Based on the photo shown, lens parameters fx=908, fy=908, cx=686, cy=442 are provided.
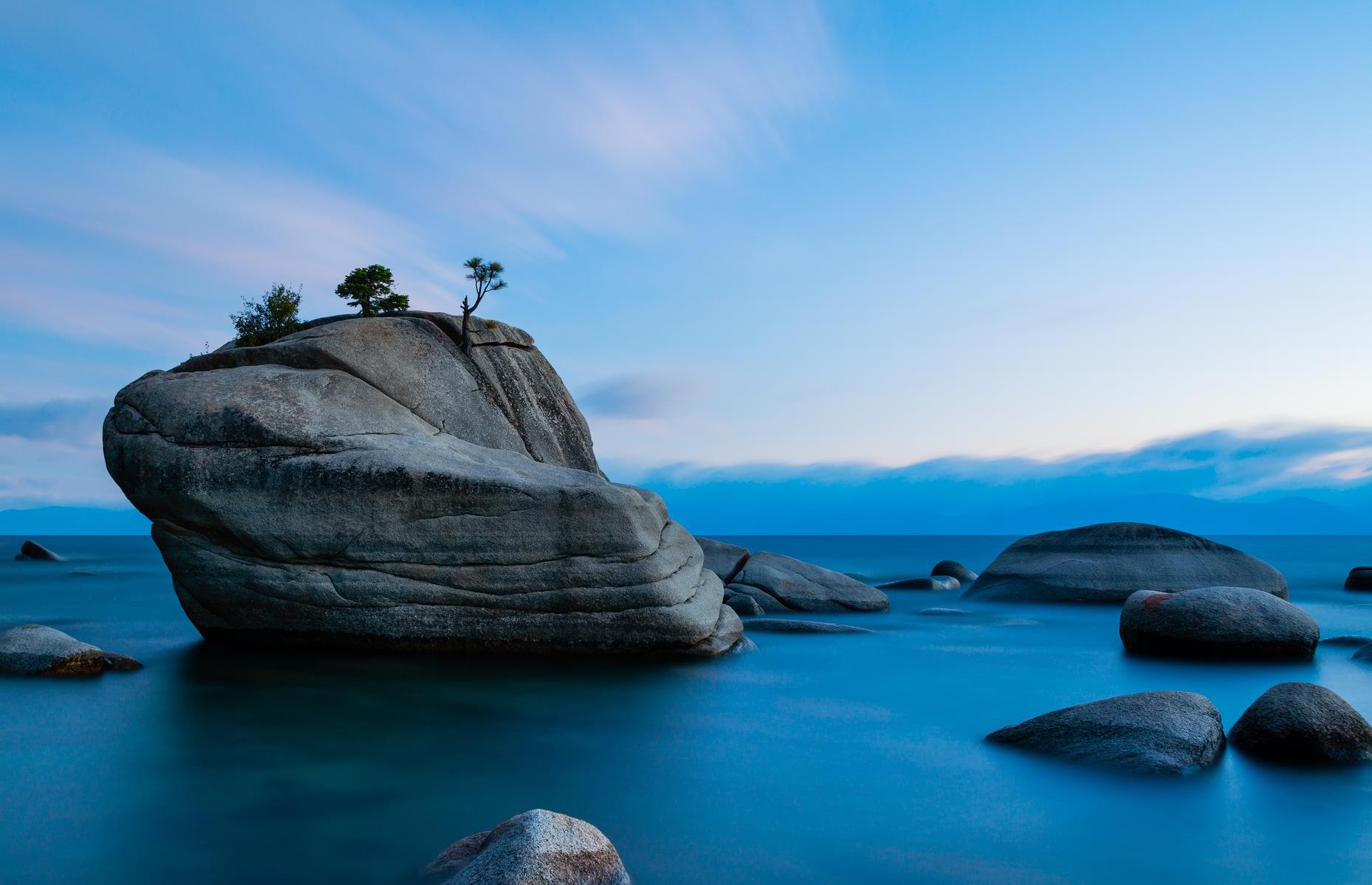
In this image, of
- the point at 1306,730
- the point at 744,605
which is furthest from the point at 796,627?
the point at 1306,730

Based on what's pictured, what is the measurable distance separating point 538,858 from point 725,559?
20203 mm

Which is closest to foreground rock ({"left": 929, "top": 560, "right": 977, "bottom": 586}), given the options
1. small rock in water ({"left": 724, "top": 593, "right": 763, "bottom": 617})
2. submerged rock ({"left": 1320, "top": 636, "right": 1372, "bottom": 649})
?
small rock in water ({"left": 724, "top": 593, "right": 763, "bottom": 617})

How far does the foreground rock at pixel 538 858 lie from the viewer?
5320 millimetres

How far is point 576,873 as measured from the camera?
5531 mm

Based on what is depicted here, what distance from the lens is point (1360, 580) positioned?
38.2 m

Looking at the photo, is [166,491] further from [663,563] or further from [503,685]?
[663,563]

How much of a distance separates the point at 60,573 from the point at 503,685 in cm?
3992

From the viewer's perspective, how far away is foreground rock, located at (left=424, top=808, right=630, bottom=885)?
5.32 meters

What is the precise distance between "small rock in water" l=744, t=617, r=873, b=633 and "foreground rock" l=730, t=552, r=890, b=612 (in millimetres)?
4226

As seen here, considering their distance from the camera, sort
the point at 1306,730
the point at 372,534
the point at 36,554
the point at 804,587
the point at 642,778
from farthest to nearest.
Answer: the point at 36,554 < the point at 804,587 < the point at 372,534 < the point at 1306,730 < the point at 642,778

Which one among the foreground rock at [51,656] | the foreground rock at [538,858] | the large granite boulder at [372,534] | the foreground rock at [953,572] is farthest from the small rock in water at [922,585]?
the foreground rock at [538,858]

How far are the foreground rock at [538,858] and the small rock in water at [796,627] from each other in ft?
46.1

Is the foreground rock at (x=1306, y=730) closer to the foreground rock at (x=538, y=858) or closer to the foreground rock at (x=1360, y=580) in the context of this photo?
the foreground rock at (x=538, y=858)

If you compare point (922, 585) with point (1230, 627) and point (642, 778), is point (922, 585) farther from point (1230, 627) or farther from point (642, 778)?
point (642, 778)
